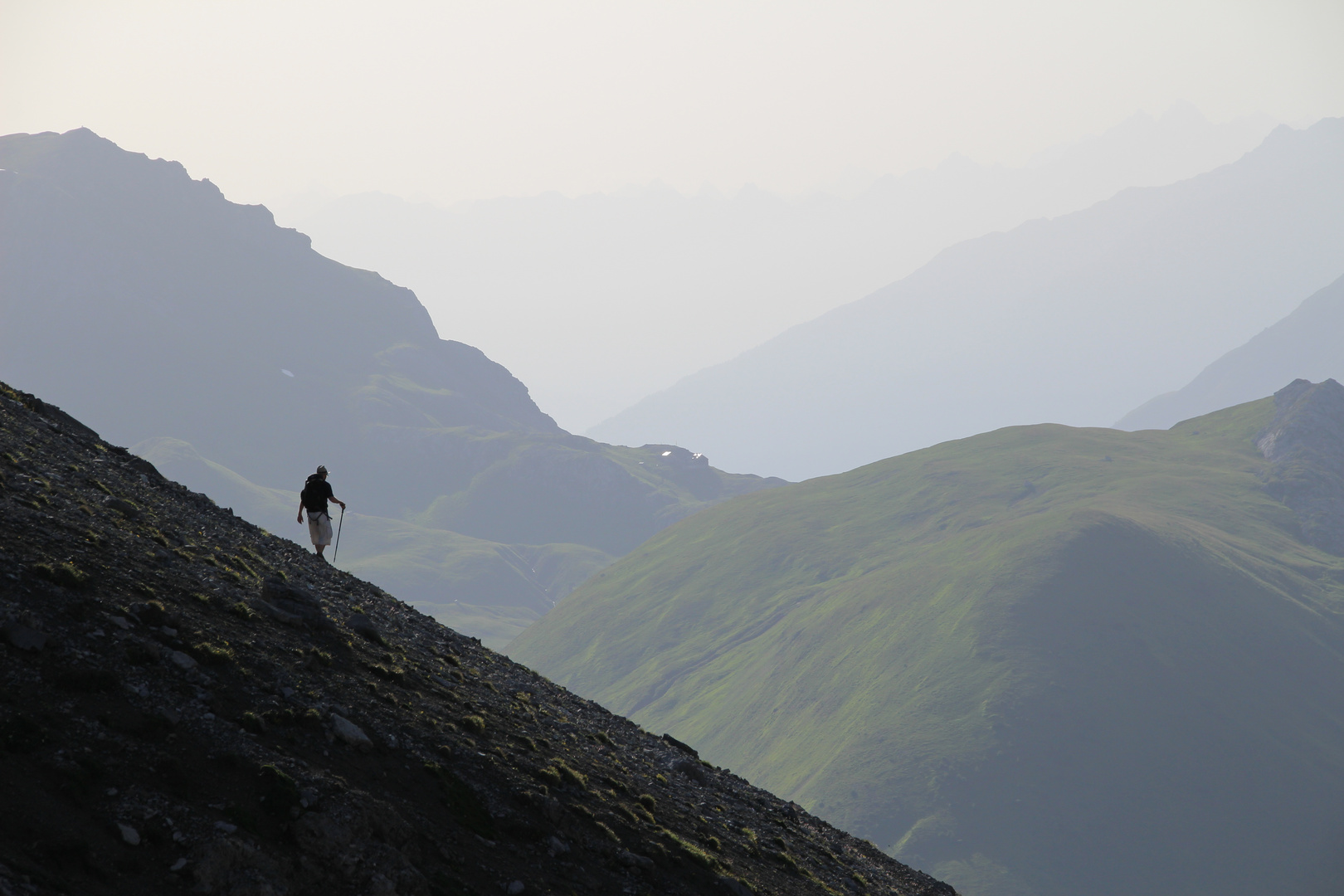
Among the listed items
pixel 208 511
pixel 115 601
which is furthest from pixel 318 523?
pixel 115 601

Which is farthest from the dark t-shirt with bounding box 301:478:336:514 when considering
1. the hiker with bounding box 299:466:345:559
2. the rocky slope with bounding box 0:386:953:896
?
the rocky slope with bounding box 0:386:953:896

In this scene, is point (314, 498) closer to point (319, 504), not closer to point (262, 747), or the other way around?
point (319, 504)

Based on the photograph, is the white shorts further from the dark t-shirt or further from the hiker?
the dark t-shirt

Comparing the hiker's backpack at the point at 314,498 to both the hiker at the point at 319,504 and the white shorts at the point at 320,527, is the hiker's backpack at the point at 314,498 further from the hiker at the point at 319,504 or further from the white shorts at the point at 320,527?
the white shorts at the point at 320,527

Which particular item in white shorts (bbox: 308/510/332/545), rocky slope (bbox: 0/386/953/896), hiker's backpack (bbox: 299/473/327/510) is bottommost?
rocky slope (bbox: 0/386/953/896)

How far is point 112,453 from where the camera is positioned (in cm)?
4625

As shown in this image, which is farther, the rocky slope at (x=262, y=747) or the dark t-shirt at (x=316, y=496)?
the dark t-shirt at (x=316, y=496)

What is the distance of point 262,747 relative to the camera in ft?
73.6

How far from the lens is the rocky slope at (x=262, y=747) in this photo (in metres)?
18.7

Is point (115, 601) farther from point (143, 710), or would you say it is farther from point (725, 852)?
point (725, 852)

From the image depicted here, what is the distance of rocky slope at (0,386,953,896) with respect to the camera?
18688 mm

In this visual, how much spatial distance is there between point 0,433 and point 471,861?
92.0ft

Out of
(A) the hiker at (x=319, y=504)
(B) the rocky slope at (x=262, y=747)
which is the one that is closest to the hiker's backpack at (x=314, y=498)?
(A) the hiker at (x=319, y=504)

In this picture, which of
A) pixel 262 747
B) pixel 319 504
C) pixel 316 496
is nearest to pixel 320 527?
pixel 319 504
